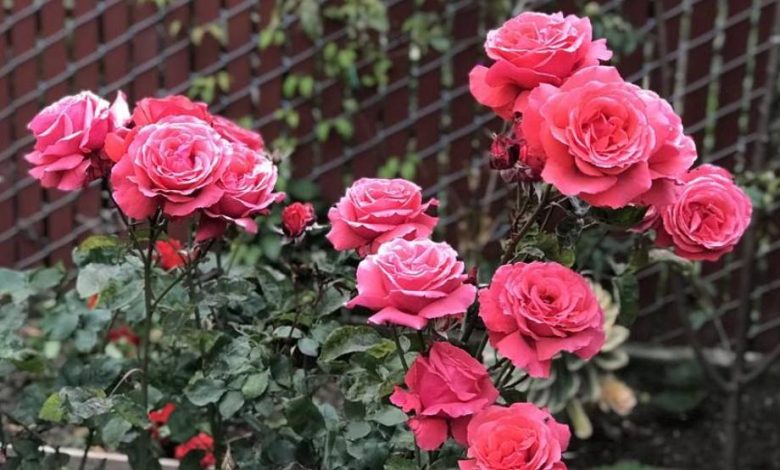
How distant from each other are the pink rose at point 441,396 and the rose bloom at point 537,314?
5 centimetres

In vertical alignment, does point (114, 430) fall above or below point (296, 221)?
below

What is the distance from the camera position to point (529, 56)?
3.50 ft

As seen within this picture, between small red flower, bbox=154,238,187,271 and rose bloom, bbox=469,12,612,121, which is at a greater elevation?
rose bloom, bbox=469,12,612,121

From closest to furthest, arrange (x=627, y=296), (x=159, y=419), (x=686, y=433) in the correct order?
(x=627, y=296) → (x=159, y=419) → (x=686, y=433)

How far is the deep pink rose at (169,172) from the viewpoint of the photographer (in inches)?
42.3

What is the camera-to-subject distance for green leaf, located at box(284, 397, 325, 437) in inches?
49.5

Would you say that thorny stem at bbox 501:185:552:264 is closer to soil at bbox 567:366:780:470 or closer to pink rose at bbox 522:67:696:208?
pink rose at bbox 522:67:696:208

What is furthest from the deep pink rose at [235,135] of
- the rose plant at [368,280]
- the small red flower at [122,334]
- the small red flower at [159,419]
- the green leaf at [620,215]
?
the small red flower at [122,334]

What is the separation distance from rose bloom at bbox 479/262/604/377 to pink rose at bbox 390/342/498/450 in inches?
1.8

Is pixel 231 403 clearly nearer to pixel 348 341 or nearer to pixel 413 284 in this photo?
pixel 348 341

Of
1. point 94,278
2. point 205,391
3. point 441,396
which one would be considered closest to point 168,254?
point 94,278

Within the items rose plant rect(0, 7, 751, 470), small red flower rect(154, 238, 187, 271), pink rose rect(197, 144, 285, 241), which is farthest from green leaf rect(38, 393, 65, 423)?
pink rose rect(197, 144, 285, 241)

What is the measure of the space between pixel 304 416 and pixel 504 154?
0.44 m

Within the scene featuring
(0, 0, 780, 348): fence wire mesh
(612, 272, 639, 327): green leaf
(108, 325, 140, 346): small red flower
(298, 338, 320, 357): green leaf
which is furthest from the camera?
(0, 0, 780, 348): fence wire mesh
